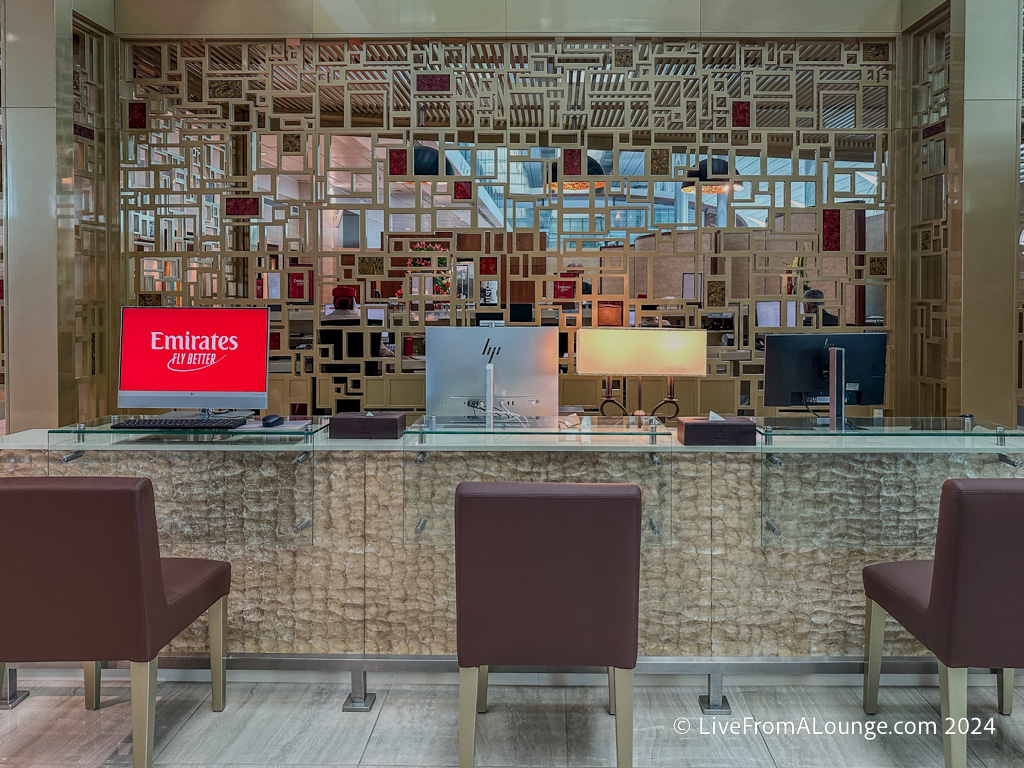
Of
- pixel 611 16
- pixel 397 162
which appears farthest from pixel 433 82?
pixel 611 16

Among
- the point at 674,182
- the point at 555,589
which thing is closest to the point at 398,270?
the point at 674,182

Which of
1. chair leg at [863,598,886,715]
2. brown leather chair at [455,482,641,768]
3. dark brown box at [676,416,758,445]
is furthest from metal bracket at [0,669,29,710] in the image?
chair leg at [863,598,886,715]

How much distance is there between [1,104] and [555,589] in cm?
457

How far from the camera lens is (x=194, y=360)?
2604 mm

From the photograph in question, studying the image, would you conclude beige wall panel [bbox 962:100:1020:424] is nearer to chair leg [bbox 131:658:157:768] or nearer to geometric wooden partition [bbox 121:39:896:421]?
geometric wooden partition [bbox 121:39:896:421]

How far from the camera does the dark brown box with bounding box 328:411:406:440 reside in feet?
7.81

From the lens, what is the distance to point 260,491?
2428 mm

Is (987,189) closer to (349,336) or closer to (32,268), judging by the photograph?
(349,336)

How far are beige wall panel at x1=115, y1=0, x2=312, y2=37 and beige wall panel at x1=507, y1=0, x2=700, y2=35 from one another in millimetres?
1440

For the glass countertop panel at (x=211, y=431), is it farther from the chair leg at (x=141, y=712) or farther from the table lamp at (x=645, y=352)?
the table lamp at (x=645, y=352)

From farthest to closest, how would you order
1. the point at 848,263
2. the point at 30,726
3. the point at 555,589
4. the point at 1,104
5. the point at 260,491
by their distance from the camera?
the point at 848,263 < the point at 1,104 < the point at 260,491 < the point at 30,726 < the point at 555,589

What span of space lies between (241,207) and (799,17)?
374cm

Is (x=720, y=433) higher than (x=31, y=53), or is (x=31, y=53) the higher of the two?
(x=31, y=53)

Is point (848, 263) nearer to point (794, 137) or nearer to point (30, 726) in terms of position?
point (794, 137)
